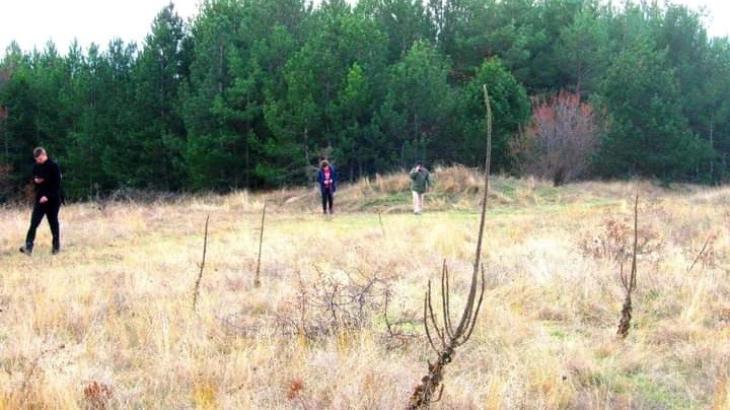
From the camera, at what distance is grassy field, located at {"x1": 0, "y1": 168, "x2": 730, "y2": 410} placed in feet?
12.3

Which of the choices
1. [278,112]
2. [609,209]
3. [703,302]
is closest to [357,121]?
[278,112]

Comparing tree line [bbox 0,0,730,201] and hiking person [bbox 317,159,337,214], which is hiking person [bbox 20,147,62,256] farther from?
tree line [bbox 0,0,730,201]

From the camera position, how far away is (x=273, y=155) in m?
31.3

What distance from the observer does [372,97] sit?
2966 centimetres

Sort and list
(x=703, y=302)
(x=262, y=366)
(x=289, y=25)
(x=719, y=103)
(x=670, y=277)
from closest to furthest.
A: (x=262, y=366) < (x=703, y=302) < (x=670, y=277) < (x=289, y=25) < (x=719, y=103)

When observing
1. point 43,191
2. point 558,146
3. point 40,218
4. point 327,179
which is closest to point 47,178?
point 43,191

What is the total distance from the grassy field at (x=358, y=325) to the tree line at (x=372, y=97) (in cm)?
1930

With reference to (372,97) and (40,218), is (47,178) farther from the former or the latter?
(372,97)

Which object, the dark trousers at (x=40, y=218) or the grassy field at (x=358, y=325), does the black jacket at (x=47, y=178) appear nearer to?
the dark trousers at (x=40, y=218)

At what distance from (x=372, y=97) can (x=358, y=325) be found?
25.2m

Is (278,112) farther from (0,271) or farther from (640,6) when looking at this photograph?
(640,6)

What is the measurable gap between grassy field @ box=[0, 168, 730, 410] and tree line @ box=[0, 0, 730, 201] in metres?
19.3

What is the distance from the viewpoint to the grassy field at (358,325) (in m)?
3.76

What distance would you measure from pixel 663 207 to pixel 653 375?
11.2 meters
